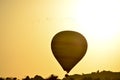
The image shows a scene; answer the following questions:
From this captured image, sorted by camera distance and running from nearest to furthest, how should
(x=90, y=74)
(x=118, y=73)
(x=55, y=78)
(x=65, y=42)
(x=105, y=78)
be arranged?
1. (x=65, y=42)
2. (x=118, y=73)
3. (x=55, y=78)
4. (x=90, y=74)
5. (x=105, y=78)

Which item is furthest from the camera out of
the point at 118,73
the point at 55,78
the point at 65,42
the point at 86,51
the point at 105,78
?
the point at 105,78

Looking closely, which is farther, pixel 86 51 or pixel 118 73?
pixel 118 73

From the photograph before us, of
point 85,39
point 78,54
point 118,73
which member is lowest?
point 118,73

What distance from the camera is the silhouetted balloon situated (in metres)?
6.17

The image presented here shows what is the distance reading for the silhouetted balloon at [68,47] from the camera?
6.17 metres

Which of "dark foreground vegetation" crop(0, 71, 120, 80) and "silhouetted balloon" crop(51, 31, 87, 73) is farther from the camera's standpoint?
"dark foreground vegetation" crop(0, 71, 120, 80)

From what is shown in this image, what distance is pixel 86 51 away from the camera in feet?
21.9

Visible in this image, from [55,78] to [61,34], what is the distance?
2.38 metres

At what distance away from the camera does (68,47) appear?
629cm

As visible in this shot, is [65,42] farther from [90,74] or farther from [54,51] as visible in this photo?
[90,74]

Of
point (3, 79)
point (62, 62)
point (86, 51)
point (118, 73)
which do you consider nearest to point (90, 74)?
point (118, 73)

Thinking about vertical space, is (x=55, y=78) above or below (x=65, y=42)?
below

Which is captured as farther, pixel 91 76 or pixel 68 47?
pixel 91 76

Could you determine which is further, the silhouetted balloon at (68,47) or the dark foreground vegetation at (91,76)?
the dark foreground vegetation at (91,76)
